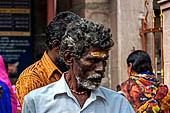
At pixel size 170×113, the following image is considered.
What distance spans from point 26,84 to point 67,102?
853 millimetres

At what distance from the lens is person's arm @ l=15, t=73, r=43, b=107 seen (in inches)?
148

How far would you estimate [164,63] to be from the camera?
792 centimetres

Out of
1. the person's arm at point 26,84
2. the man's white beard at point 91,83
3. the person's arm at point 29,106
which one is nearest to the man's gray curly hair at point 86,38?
the man's white beard at point 91,83

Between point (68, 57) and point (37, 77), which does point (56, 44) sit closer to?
point (37, 77)

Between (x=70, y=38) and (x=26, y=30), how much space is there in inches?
337

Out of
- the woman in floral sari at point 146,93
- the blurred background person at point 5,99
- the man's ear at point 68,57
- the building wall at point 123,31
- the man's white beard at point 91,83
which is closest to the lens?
the man's white beard at point 91,83

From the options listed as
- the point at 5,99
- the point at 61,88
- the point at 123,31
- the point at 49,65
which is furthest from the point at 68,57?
the point at 123,31

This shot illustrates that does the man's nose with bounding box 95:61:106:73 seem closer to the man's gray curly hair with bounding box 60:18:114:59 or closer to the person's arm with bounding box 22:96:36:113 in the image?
the man's gray curly hair with bounding box 60:18:114:59

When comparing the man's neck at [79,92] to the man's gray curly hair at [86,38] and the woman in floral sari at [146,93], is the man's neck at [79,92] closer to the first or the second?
the man's gray curly hair at [86,38]

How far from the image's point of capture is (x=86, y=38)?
296 cm

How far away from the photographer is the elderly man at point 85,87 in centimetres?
296

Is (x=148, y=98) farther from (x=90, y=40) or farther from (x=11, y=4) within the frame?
(x=11, y=4)

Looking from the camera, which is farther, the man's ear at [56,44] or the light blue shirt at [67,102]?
the man's ear at [56,44]

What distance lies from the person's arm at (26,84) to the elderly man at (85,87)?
729mm
